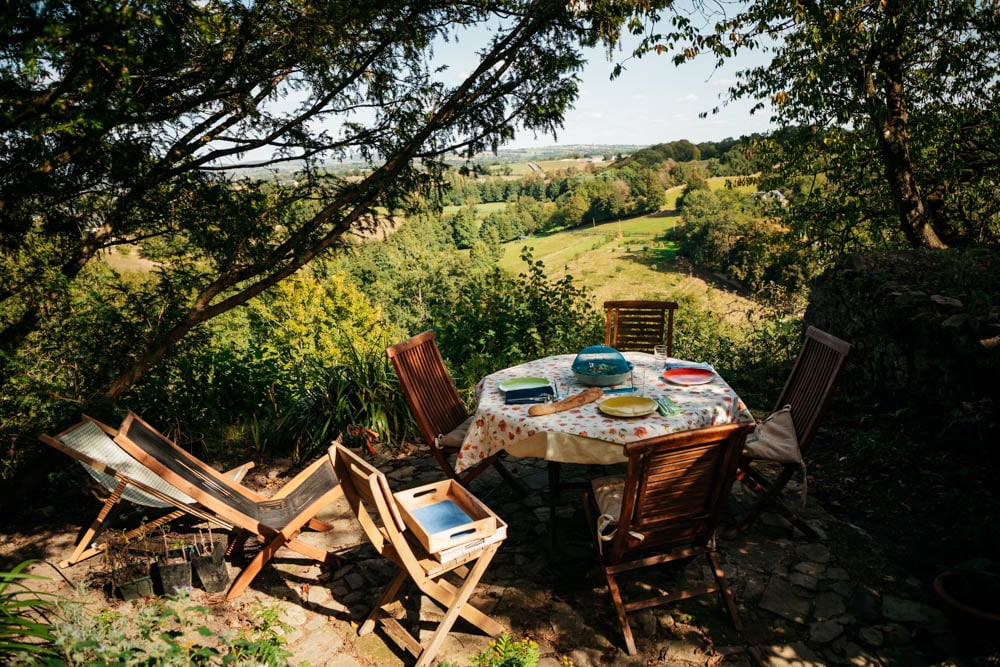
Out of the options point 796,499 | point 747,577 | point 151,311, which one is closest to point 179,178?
point 151,311

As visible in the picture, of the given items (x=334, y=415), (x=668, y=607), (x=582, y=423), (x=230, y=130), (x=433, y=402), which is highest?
(x=230, y=130)

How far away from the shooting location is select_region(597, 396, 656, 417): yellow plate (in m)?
3.02

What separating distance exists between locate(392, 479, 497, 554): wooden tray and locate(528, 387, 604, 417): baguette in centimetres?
58

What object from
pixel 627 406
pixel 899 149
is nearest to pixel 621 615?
pixel 627 406

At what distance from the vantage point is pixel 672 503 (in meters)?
2.71

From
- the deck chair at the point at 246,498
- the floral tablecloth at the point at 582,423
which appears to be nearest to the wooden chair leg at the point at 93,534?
the deck chair at the point at 246,498

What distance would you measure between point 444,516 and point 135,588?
1698 mm

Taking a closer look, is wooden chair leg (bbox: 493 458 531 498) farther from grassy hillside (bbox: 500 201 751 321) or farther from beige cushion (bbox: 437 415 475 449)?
grassy hillside (bbox: 500 201 751 321)

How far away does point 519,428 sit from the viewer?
307cm

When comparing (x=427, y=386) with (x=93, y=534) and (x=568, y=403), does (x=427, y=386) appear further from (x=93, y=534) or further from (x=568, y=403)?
(x=93, y=534)

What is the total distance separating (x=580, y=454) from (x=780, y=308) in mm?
6411

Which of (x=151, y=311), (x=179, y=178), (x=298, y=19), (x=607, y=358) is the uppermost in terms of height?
(x=298, y=19)

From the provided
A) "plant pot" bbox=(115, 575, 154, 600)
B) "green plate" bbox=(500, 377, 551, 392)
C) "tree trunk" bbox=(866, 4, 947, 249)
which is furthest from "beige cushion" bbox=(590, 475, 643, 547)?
"tree trunk" bbox=(866, 4, 947, 249)

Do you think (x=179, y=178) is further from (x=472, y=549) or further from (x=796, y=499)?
(x=796, y=499)
